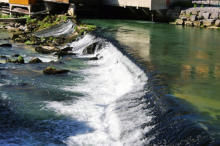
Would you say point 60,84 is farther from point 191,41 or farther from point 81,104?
point 191,41

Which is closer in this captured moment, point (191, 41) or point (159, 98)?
point (159, 98)

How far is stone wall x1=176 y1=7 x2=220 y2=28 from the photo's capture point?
1264 inches

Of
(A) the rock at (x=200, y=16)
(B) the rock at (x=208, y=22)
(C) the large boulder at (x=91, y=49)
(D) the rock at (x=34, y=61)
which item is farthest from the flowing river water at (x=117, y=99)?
(A) the rock at (x=200, y=16)

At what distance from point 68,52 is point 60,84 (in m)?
7.04

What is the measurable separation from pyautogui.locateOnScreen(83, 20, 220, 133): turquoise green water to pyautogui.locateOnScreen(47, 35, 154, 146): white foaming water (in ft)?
4.25

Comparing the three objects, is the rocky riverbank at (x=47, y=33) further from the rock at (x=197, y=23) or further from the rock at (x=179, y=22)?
the rock at (x=197, y=23)

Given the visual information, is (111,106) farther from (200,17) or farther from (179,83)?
(200,17)

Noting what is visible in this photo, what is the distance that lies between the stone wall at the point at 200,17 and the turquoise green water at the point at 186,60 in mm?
3764

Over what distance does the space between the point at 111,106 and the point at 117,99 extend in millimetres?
628

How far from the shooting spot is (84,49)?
22.1 m

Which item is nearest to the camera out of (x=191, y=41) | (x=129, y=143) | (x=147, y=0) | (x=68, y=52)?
(x=129, y=143)

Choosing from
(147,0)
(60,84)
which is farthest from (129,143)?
(147,0)

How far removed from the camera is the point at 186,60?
57.7 ft

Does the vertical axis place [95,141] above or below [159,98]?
below
